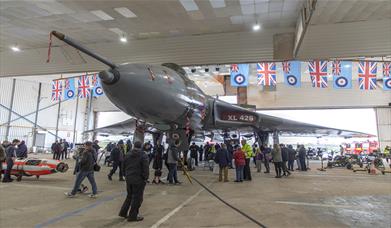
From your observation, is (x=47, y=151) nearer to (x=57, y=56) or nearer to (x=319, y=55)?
(x=57, y=56)

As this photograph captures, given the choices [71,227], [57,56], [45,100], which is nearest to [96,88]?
[57,56]

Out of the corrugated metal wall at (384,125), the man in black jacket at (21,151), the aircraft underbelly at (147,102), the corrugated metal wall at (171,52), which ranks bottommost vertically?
the man in black jacket at (21,151)

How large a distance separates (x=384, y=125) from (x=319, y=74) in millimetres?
21184

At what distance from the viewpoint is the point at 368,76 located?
12.4 meters

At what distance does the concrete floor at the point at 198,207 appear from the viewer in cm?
424

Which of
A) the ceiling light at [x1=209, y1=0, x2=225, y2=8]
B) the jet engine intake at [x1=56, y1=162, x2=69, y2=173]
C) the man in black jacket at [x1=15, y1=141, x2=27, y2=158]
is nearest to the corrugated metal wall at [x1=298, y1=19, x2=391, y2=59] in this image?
the ceiling light at [x1=209, y1=0, x2=225, y2=8]

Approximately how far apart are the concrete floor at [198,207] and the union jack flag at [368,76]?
6602mm

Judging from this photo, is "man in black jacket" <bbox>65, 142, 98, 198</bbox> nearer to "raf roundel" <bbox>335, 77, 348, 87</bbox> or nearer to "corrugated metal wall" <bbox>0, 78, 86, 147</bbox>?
"raf roundel" <bbox>335, 77, 348, 87</bbox>

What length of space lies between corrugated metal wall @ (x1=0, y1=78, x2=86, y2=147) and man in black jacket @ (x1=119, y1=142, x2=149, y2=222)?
2735 centimetres

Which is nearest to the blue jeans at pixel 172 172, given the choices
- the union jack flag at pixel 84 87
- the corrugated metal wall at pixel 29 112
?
the union jack flag at pixel 84 87

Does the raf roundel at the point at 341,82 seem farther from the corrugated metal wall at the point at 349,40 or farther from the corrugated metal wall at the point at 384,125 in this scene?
the corrugated metal wall at the point at 384,125

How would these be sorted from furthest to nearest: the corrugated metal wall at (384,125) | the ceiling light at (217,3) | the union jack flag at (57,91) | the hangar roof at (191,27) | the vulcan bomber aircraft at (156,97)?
1. the corrugated metal wall at (384,125)
2. the union jack flag at (57,91)
3. the hangar roof at (191,27)
4. the ceiling light at (217,3)
5. the vulcan bomber aircraft at (156,97)

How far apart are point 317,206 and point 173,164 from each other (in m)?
4.19

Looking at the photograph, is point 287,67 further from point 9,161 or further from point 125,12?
point 9,161
